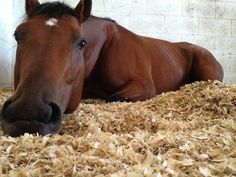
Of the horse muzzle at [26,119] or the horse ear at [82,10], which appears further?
the horse ear at [82,10]

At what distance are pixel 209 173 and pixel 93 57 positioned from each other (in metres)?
1.70

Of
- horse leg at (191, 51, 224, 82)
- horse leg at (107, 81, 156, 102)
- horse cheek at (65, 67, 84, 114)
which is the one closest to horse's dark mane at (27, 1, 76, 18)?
horse cheek at (65, 67, 84, 114)

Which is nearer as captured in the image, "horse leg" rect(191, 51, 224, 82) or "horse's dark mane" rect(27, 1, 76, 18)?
"horse's dark mane" rect(27, 1, 76, 18)

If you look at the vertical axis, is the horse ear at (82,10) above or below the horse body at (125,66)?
above

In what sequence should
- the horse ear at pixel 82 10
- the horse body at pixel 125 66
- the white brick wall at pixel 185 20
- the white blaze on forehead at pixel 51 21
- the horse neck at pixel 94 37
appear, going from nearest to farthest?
1. the white blaze on forehead at pixel 51 21
2. the horse ear at pixel 82 10
3. the horse neck at pixel 94 37
4. the horse body at pixel 125 66
5. the white brick wall at pixel 185 20

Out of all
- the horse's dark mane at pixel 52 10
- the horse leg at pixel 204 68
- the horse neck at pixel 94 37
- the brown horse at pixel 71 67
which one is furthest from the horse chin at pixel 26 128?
the horse leg at pixel 204 68

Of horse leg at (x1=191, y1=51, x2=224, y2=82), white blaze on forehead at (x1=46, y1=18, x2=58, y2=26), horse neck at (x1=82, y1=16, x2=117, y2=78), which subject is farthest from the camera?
horse leg at (x1=191, y1=51, x2=224, y2=82)

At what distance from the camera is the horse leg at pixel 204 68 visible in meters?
3.44

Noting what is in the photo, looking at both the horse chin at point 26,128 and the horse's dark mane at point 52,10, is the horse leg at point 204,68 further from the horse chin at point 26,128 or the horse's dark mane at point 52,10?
the horse chin at point 26,128

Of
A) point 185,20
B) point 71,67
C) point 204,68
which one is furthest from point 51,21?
point 185,20

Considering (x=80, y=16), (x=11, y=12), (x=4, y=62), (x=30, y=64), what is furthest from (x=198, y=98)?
(x=11, y=12)

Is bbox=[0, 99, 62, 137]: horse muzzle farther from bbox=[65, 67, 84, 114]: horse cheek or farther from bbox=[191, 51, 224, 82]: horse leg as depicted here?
bbox=[191, 51, 224, 82]: horse leg

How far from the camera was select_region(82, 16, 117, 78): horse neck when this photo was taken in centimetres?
237

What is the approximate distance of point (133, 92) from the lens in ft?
8.33
